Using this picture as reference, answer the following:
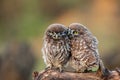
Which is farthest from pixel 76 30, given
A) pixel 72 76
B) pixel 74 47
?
pixel 72 76

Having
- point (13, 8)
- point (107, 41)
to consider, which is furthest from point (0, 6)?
point (107, 41)

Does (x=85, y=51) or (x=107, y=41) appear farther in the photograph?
(x=107, y=41)

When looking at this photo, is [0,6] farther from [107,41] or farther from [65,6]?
[107,41]

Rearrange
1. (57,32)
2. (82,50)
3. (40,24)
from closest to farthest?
(57,32) < (82,50) < (40,24)

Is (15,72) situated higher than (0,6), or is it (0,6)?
(0,6)

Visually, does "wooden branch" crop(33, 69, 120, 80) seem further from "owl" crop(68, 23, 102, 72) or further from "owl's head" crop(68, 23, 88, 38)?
"owl's head" crop(68, 23, 88, 38)

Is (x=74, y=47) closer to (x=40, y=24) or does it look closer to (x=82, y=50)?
(x=82, y=50)
